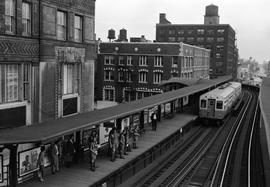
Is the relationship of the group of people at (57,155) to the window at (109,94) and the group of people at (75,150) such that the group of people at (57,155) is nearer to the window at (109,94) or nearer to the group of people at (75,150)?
the group of people at (75,150)

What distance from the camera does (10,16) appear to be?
15.2 meters

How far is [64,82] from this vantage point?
19172mm

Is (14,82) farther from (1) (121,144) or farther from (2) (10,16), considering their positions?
(1) (121,144)

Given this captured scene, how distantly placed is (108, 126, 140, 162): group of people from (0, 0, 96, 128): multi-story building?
10.7 ft

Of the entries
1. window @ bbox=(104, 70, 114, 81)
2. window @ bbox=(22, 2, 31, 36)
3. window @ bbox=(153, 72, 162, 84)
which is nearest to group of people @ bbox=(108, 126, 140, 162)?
window @ bbox=(22, 2, 31, 36)

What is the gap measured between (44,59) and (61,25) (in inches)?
107

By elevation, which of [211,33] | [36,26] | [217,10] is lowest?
[36,26]

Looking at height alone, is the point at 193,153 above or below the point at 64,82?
below

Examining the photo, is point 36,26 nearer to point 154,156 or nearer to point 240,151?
point 154,156

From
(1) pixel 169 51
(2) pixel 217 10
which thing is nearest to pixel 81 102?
(1) pixel 169 51

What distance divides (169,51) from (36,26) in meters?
42.7

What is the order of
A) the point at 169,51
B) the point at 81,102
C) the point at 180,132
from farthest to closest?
the point at 169,51 → the point at 180,132 → the point at 81,102

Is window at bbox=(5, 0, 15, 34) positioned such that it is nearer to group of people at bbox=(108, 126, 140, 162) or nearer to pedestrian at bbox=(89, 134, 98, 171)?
pedestrian at bbox=(89, 134, 98, 171)

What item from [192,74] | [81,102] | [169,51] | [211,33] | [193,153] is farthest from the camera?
[211,33]
